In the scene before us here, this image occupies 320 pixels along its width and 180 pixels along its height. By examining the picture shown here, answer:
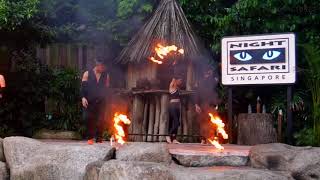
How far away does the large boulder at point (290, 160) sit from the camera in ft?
24.7

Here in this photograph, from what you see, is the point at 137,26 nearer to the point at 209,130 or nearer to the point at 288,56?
the point at 209,130

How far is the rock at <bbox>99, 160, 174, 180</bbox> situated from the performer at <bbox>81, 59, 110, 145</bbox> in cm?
321

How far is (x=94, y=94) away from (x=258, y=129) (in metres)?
3.38

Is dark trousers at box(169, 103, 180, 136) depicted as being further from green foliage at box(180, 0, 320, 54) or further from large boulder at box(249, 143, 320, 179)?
large boulder at box(249, 143, 320, 179)

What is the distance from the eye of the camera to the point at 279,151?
7.94 meters

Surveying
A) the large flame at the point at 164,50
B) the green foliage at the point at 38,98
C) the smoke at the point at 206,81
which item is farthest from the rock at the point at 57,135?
the smoke at the point at 206,81

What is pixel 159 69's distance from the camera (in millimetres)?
12281

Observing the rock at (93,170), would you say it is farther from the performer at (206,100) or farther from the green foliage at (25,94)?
the green foliage at (25,94)

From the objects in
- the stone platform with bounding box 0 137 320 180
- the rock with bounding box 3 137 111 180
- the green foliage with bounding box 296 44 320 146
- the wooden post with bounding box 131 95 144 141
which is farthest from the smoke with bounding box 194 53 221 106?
the rock with bounding box 3 137 111 180

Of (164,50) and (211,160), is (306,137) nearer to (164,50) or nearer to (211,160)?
(211,160)

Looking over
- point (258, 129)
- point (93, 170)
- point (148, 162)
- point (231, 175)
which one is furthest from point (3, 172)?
point (258, 129)

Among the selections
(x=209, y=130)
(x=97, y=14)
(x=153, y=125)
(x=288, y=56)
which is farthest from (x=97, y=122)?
(x=97, y=14)

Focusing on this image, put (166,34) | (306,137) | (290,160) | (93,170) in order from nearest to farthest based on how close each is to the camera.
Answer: (93,170) < (290,160) < (306,137) < (166,34)

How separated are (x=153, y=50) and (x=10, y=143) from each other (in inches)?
164
